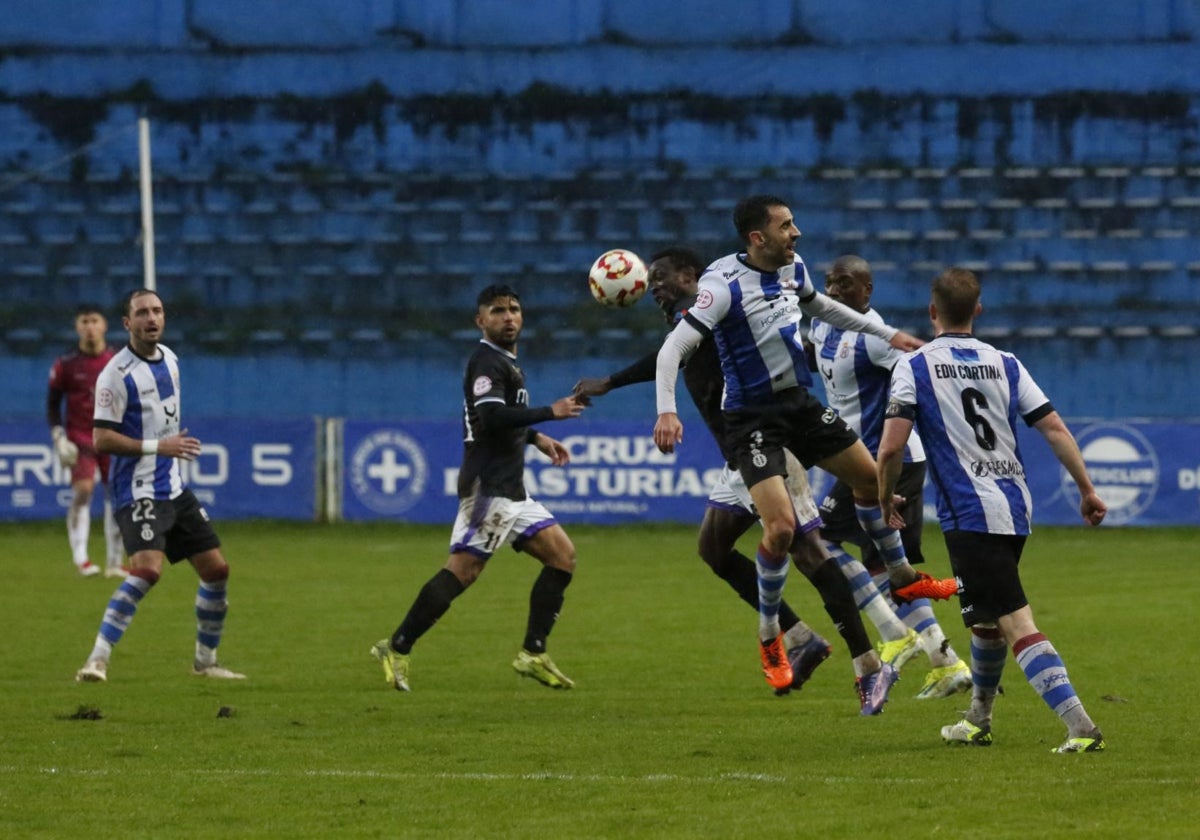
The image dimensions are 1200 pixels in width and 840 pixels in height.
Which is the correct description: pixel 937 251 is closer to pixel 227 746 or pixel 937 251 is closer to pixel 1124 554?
pixel 1124 554

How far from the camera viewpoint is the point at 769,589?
9.87 m

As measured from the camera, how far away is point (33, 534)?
76.2ft

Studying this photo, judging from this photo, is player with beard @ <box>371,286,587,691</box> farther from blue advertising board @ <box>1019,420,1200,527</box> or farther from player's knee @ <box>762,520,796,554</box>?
blue advertising board @ <box>1019,420,1200,527</box>

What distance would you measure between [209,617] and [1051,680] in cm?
542

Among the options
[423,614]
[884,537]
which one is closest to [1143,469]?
[884,537]

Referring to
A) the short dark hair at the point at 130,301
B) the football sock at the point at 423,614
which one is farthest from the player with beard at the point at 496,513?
the short dark hair at the point at 130,301

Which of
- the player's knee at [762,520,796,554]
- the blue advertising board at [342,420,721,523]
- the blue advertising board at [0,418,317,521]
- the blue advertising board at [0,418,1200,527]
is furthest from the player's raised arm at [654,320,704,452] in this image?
the blue advertising board at [0,418,317,521]

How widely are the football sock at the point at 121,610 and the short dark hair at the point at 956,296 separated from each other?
17.0ft

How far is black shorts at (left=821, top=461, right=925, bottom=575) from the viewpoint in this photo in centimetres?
1063

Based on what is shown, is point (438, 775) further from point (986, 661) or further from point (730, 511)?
point (730, 511)

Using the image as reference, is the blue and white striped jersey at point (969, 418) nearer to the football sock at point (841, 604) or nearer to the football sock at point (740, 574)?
the football sock at point (841, 604)

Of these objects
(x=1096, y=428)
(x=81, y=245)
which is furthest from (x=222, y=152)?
(x=1096, y=428)

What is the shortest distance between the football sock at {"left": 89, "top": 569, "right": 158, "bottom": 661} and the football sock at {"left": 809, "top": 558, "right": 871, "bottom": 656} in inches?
152

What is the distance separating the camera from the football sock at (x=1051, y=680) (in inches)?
295
